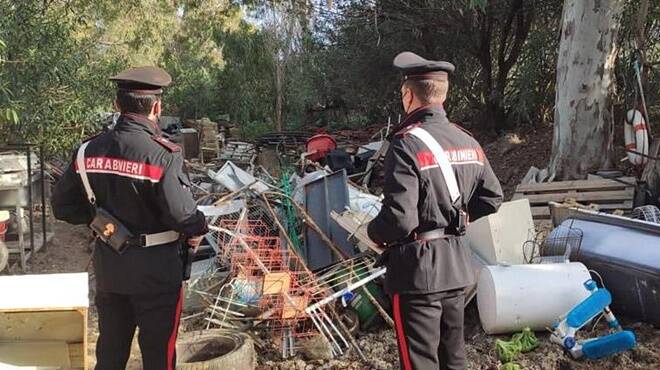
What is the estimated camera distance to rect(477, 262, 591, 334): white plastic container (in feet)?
13.5

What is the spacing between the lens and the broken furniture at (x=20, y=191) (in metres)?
6.32

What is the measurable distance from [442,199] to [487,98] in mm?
9638

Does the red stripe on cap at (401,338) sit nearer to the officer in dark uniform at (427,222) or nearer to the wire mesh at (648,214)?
the officer in dark uniform at (427,222)

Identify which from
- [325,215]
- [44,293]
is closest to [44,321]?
[44,293]

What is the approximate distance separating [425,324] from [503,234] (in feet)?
7.41

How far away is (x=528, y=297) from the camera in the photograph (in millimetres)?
4113

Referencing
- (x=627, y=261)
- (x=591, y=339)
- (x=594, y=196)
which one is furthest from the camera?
(x=594, y=196)

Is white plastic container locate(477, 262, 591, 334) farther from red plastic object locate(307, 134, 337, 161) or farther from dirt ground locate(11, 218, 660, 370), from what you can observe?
red plastic object locate(307, 134, 337, 161)

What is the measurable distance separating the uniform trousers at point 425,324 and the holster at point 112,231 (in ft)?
4.12

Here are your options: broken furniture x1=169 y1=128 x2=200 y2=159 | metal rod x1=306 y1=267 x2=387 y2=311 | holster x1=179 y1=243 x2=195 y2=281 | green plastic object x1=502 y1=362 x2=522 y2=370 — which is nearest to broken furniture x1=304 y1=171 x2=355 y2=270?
metal rod x1=306 y1=267 x2=387 y2=311

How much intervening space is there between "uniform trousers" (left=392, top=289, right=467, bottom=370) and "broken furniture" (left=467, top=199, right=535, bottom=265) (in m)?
1.91

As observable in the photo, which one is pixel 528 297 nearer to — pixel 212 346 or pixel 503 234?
pixel 503 234

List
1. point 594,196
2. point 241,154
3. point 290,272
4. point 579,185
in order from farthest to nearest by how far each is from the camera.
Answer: point 241,154, point 579,185, point 594,196, point 290,272

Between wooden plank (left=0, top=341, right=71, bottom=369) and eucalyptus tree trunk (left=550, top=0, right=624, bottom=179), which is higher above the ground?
eucalyptus tree trunk (left=550, top=0, right=624, bottom=179)
